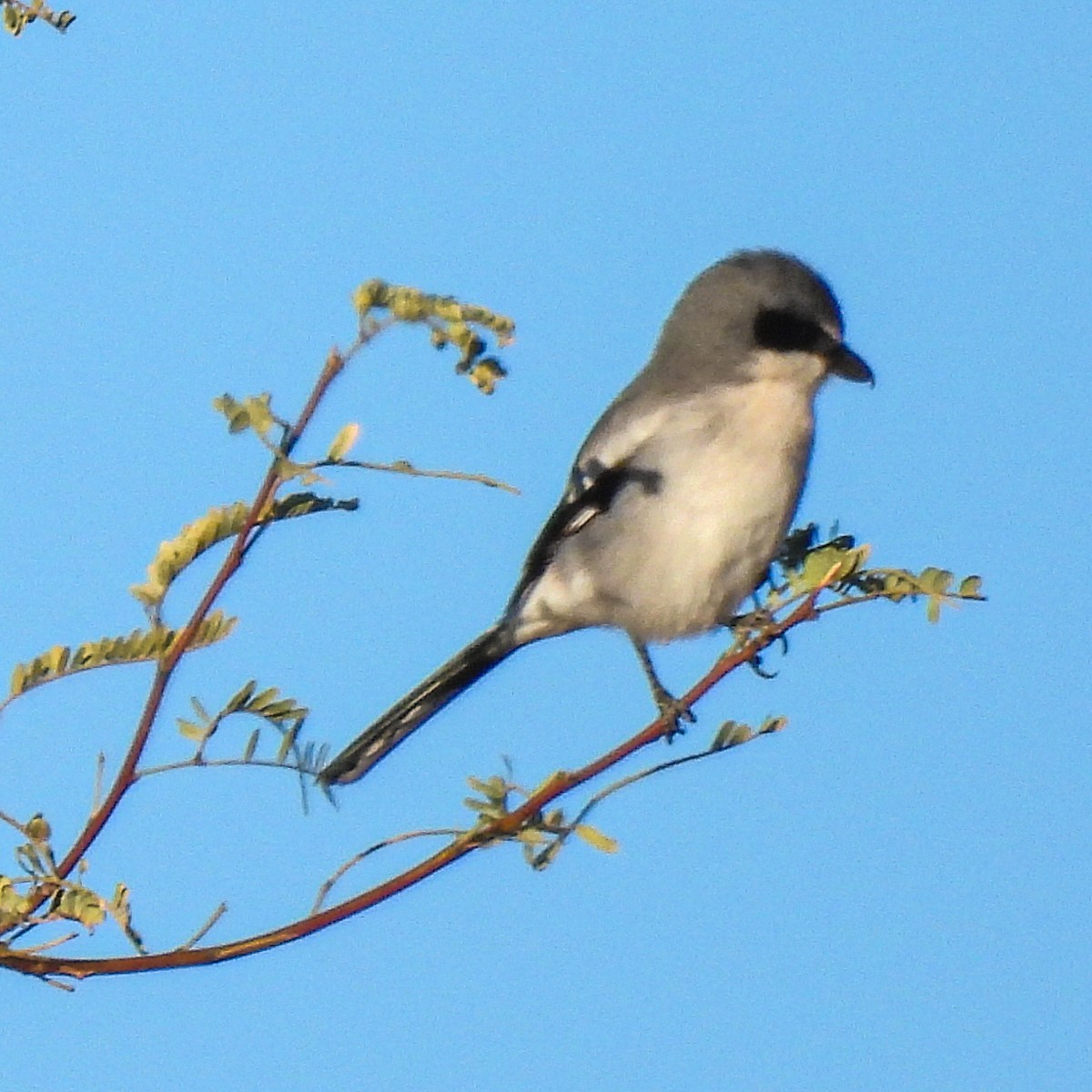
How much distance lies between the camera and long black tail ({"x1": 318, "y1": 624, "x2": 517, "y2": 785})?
3.07 m

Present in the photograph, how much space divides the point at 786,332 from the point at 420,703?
3.89ft

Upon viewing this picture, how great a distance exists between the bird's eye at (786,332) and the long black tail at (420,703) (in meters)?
0.93

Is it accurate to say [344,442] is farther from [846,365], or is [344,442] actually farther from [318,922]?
[846,365]

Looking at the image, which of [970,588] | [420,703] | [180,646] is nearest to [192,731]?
[180,646]

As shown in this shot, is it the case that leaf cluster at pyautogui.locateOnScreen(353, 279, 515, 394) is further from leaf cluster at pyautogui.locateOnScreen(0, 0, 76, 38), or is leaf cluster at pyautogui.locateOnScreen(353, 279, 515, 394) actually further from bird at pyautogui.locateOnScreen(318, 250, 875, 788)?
bird at pyautogui.locateOnScreen(318, 250, 875, 788)

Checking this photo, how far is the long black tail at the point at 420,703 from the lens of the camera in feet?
10.1

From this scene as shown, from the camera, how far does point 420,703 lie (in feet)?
11.3

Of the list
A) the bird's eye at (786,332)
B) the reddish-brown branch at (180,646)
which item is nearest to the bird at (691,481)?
the bird's eye at (786,332)

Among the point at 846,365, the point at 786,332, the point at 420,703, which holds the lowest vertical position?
the point at 420,703

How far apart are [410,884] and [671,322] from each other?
288cm

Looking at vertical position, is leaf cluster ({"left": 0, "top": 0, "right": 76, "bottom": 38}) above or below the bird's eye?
below

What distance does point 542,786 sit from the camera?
57.7 inches

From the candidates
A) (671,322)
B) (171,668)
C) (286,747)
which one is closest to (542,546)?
(671,322)

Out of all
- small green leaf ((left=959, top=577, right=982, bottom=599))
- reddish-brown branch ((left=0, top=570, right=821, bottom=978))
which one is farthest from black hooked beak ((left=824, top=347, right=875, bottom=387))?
reddish-brown branch ((left=0, top=570, right=821, bottom=978))
